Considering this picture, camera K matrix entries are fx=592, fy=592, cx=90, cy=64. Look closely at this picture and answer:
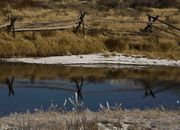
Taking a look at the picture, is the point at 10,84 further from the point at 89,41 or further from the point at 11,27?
the point at 89,41

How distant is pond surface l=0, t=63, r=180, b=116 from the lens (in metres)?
21.1

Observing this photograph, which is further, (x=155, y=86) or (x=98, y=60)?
(x=98, y=60)

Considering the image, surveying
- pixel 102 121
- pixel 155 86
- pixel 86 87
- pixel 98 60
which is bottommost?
pixel 98 60

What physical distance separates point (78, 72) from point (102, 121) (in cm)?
1533

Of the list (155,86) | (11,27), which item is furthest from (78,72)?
(11,27)

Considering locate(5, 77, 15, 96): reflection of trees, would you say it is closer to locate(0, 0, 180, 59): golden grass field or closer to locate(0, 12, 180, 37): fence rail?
locate(0, 0, 180, 59): golden grass field

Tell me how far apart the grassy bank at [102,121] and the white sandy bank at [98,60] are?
576 inches

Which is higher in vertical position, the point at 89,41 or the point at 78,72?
the point at 89,41

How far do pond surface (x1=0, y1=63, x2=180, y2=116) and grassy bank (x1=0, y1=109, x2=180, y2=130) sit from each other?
3165 millimetres

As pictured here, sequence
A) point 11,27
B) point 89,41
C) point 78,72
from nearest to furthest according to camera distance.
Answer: point 78,72 → point 11,27 → point 89,41

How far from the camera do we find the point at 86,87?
2491cm

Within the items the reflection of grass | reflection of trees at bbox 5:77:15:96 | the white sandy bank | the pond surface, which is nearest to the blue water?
the pond surface

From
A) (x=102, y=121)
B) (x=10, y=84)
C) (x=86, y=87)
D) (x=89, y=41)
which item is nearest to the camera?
(x=102, y=121)

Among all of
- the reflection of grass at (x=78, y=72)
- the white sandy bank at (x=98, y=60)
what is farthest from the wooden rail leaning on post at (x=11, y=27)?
the reflection of grass at (x=78, y=72)
